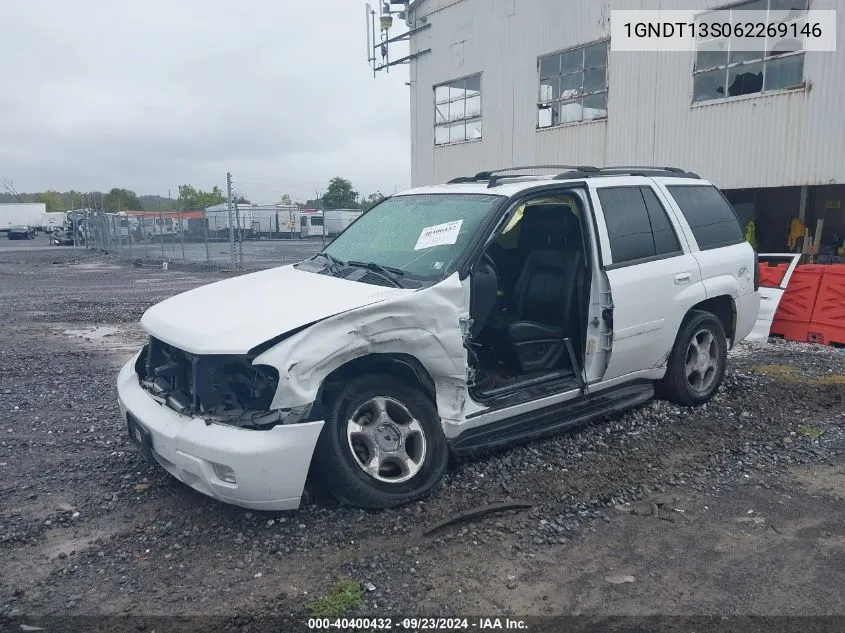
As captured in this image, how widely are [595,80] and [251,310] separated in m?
12.7

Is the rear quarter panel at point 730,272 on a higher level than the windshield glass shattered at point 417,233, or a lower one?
lower

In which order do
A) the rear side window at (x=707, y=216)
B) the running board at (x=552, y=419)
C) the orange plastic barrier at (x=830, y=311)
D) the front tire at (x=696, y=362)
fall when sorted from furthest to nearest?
the orange plastic barrier at (x=830, y=311)
the rear side window at (x=707, y=216)
the front tire at (x=696, y=362)
the running board at (x=552, y=419)

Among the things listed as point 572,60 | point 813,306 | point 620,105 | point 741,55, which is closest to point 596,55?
point 572,60

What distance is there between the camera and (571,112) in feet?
49.9

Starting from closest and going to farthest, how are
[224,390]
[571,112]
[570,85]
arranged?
[224,390] → [570,85] → [571,112]

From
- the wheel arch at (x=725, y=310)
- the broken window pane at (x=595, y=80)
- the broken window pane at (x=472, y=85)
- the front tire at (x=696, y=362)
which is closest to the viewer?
the front tire at (x=696, y=362)

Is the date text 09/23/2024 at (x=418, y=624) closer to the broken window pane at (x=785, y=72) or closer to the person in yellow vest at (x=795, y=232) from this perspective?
the broken window pane at (x=785, y=72)

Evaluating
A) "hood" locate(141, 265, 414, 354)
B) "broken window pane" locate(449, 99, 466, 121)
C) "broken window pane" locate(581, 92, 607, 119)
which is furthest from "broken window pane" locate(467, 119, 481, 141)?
"hood" locate(141, 265, 414, 354)

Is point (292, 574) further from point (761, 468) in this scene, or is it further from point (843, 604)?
point (761, 468)

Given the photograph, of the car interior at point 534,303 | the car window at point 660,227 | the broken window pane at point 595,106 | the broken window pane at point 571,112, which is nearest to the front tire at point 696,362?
the car window at point 660,227

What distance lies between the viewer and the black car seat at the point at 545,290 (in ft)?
15.6

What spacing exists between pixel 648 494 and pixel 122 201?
9225 cm

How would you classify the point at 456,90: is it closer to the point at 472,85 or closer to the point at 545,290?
the point at 472,85

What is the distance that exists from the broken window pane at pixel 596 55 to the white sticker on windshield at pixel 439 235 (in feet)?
37.6
